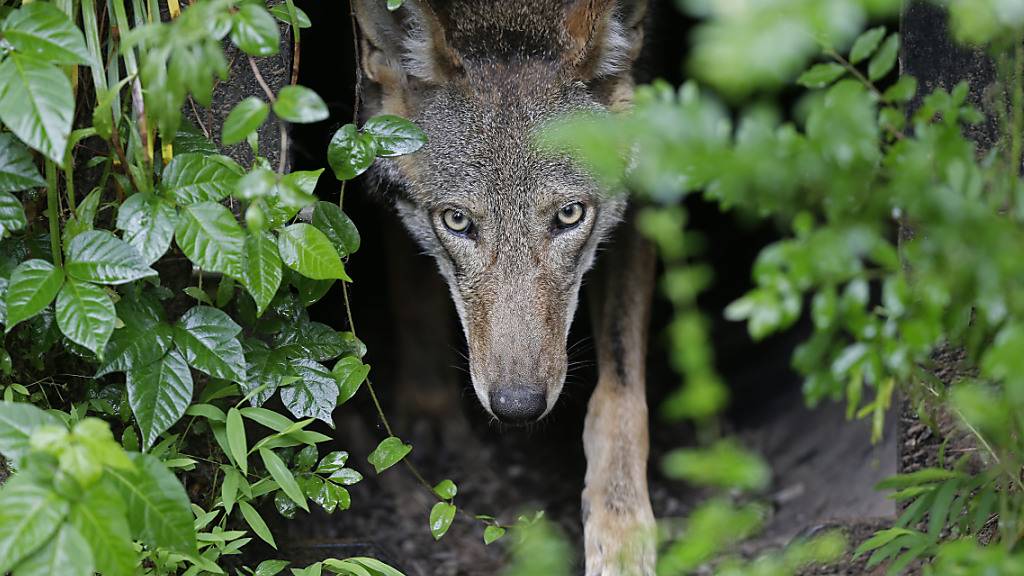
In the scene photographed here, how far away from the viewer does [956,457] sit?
3342 mm

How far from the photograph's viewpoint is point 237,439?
9.16ft

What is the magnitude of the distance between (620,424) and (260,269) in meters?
1.76

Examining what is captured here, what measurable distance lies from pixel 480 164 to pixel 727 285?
147 inches

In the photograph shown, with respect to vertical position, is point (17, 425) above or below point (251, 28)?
below

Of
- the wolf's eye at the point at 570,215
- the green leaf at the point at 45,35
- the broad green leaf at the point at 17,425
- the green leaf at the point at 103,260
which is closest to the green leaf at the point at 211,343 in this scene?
the green leaf at the point at 103,260

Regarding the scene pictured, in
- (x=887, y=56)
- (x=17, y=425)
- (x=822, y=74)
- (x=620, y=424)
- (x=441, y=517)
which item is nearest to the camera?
(x=887, y=56)

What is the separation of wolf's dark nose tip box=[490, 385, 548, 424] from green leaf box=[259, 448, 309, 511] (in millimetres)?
707

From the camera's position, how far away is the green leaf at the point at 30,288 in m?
2.50

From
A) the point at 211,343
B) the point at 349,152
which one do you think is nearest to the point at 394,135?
the point at 349,152

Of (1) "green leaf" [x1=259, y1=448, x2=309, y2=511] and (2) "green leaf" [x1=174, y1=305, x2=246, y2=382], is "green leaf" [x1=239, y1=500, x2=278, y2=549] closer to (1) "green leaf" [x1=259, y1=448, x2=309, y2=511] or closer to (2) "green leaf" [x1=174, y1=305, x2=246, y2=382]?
(1) "green leaf" [x1=259, y1=448, x2=309, y2=511]

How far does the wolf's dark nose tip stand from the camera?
317 cm

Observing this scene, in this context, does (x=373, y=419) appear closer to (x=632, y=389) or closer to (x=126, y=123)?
(x=632, y=389)

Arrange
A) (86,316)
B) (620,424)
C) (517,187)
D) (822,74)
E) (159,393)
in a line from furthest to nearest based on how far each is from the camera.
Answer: (620,424)
(517,187)
(159,393)
(86,316)
(822,74)

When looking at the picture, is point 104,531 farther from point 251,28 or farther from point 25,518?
point 251,28
